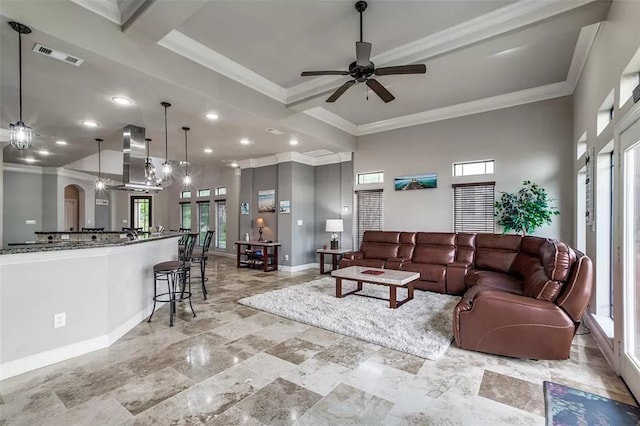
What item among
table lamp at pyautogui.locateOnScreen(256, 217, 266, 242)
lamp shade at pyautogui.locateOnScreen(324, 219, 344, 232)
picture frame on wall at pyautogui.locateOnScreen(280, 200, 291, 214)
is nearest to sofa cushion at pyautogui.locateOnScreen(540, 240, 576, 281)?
lamp shade at pyautogui.locateOnScreen(324, 219, 344, 232)

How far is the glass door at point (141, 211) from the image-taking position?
1212 centimetres

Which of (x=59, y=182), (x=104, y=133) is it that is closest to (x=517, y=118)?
(x=104, y=133)

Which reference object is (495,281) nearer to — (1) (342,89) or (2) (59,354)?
(1) (342,89)

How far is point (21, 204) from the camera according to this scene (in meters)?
8.40

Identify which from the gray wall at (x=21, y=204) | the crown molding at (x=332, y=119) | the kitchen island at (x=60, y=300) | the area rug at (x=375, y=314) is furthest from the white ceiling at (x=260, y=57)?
the gray wall at (x=21, y=204)

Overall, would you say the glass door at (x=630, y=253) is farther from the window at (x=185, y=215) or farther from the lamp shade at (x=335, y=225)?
the window at (x=185, y=215)

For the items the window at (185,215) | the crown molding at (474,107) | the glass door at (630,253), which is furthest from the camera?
the window at (185,215)

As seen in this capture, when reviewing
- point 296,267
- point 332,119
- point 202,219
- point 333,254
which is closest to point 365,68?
point 332,119

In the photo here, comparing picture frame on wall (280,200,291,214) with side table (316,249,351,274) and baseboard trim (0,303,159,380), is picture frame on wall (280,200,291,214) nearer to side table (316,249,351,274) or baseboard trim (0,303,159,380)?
side table (316,249,351,274)

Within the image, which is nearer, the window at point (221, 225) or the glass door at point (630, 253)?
the glass door at point (630, 253)

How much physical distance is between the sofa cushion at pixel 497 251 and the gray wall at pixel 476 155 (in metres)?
0.60

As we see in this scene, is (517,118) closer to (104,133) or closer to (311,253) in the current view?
(311,253)

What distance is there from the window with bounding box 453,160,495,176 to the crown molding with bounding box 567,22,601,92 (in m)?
1.60

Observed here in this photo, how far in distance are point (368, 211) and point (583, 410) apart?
5205mm
